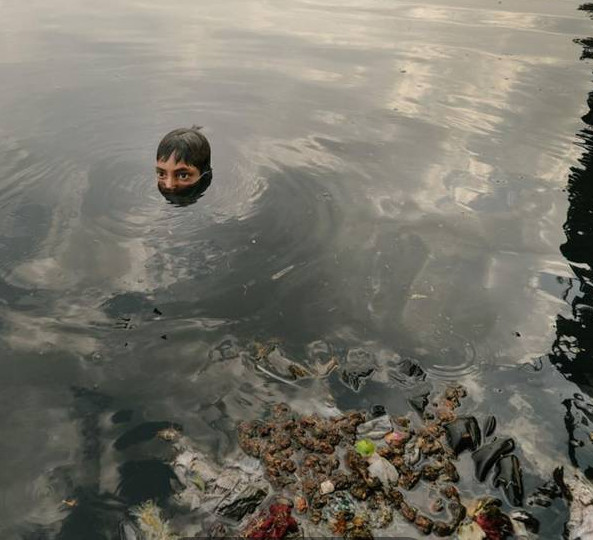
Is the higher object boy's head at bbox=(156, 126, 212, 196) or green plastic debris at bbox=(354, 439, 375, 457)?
Answer: boy's head at bbox=(156, 126, 212, 196)

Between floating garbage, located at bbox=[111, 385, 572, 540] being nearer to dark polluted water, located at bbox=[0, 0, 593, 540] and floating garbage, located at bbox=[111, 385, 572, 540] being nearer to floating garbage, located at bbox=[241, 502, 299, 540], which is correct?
floating garbage, located at bbox=[241, 502, 299, 540]

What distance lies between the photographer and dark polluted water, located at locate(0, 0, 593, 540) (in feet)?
14.8

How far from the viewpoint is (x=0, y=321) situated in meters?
5.53

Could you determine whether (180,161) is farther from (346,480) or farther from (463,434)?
(463,434)

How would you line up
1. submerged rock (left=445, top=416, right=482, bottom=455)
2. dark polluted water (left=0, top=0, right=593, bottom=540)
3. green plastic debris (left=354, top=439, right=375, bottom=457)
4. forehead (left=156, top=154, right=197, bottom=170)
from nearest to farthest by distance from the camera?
green plastic debris (left=354, top=439, right=375, bottom=457) < submerged rock (left=445, top=416, right=482, bottom=455) < dark polluted water (left=0, top=0, right=593, bottom=540) < forehead (left=156, top=154, right=197, bottom=170)

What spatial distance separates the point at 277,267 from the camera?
6438 millimetres

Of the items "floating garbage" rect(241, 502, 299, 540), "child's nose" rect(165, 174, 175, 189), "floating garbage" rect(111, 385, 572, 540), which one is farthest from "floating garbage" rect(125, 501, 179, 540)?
"child's nose" rect(165, 174, 175, 189)

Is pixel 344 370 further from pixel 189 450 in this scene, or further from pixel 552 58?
pixel 552 58

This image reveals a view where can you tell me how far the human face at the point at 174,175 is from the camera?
7808mm

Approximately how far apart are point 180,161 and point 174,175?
23 centimetres

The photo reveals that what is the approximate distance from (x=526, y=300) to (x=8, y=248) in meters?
6.19

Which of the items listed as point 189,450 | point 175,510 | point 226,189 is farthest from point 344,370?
point 226,189

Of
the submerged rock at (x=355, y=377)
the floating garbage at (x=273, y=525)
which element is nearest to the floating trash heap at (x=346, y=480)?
the floating garbage at (x=273, y=525)

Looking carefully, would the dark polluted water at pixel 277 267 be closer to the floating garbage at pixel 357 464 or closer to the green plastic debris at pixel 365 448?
the floating garbage at pixel 357 464
